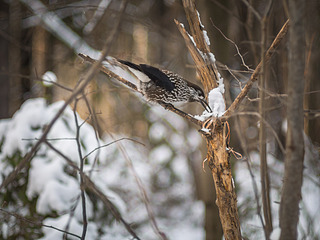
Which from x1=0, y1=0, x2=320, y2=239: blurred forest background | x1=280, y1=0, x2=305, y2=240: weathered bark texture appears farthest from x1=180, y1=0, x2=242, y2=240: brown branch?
x1=0, y1=0, x2=320, y2=239: blurred forest background

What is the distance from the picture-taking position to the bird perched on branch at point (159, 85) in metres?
2.25

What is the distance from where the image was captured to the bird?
226cm

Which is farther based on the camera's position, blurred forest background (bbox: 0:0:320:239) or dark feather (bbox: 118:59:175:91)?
blurred forest background (bbox: 0:0:320:239)

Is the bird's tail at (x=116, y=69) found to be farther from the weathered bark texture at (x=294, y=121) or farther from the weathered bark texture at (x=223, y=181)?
the weathered bark texture at (x=294, y=121)

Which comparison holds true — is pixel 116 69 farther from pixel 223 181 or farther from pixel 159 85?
pixel 223 181

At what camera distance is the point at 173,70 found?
3746mm

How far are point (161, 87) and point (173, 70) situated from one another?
1446 millimetres

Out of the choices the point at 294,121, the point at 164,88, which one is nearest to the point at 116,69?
the point at 164,88

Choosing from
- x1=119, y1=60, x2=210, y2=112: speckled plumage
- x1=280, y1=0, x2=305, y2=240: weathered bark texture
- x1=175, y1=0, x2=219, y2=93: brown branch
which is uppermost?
x1=119, y1=60, x2=210, y2=112: speckled plumage

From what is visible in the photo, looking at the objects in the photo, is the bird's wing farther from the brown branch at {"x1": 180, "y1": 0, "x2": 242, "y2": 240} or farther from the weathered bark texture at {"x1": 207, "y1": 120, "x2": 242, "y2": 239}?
the weathered bark texture at {"x1": 207, "y1": 120, "x2": 242, "y2": 239}

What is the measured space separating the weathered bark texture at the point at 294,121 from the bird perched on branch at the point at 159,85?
1.29 metres

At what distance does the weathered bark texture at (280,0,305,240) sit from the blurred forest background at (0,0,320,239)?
1345 millimetres

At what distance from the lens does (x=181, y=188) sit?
224 inches

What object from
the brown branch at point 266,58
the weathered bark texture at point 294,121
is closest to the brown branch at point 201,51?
the brown branch at point 266,58
